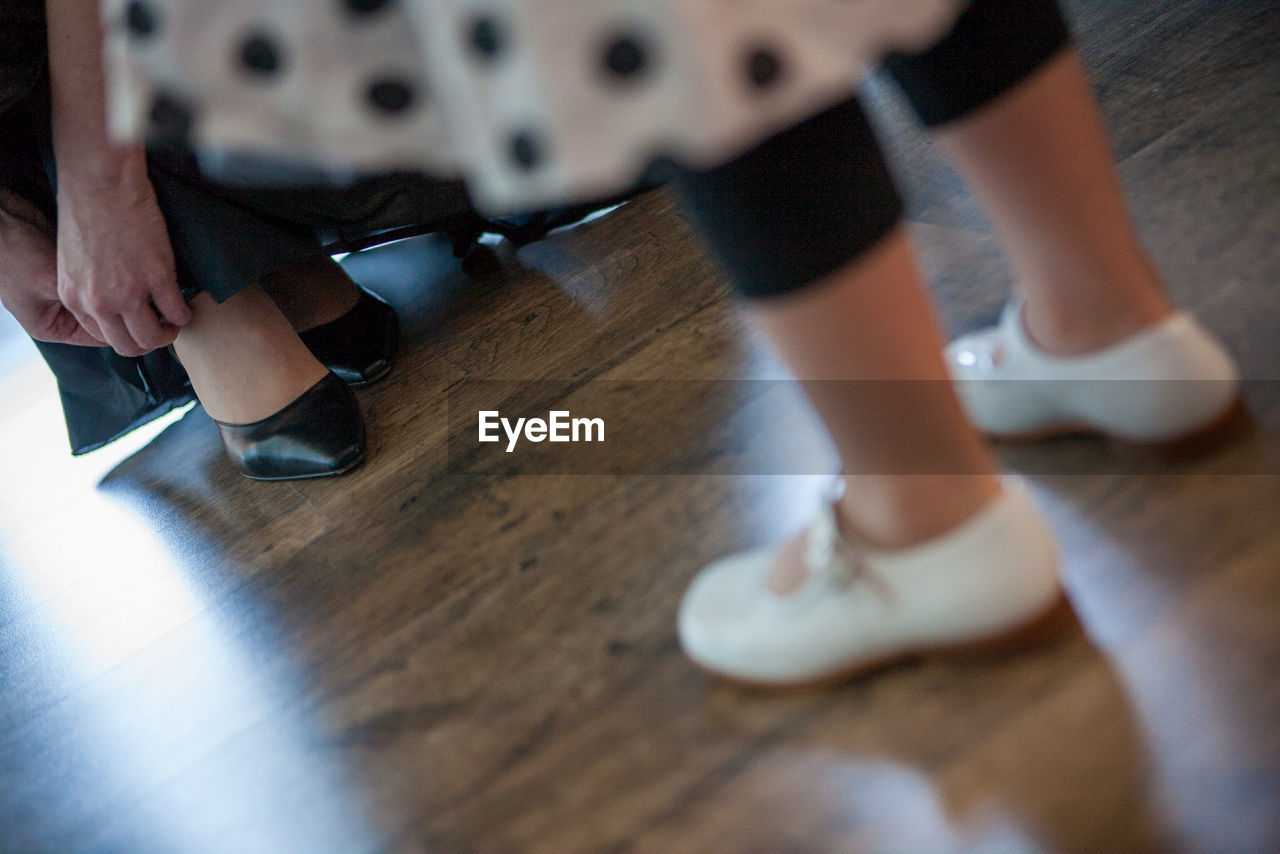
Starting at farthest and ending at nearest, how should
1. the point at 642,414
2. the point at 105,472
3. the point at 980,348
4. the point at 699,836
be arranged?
1. the point at 105,472
2. the point at 642,414
3. the point at 980,348
4. the point at 699,836

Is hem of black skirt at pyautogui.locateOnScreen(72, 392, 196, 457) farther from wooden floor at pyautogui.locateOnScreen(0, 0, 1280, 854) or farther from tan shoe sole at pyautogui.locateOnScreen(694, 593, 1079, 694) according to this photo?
tan shoe sole at pyautogui.locateOnScreen(694, 593, 1079, 694)

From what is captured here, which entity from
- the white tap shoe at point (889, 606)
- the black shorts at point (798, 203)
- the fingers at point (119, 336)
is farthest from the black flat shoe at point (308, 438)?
the black shorts at point (798, 203)

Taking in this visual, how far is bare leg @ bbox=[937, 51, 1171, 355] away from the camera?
0.53 metres

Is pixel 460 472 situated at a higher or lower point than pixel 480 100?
lower

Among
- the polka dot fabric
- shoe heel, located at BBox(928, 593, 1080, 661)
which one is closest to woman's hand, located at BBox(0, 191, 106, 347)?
the polka dot fabric

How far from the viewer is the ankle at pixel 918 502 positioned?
→ 495 mm

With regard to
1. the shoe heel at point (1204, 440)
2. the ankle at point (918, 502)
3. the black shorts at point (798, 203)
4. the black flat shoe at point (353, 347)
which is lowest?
the shoe heel at point (1204, 440)

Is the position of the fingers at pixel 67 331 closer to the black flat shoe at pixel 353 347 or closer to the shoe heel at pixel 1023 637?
the black flat shoe at pixel 353 347

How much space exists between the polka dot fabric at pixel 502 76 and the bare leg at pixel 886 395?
0.26ft

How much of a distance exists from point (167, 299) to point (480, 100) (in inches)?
24.2

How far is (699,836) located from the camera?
19.8 inches

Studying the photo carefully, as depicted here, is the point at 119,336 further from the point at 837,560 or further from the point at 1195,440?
the point at 1195,440

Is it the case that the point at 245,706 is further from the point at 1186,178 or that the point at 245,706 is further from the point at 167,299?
the point at 1186,178

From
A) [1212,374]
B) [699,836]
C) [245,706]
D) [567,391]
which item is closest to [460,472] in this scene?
[567,391]
